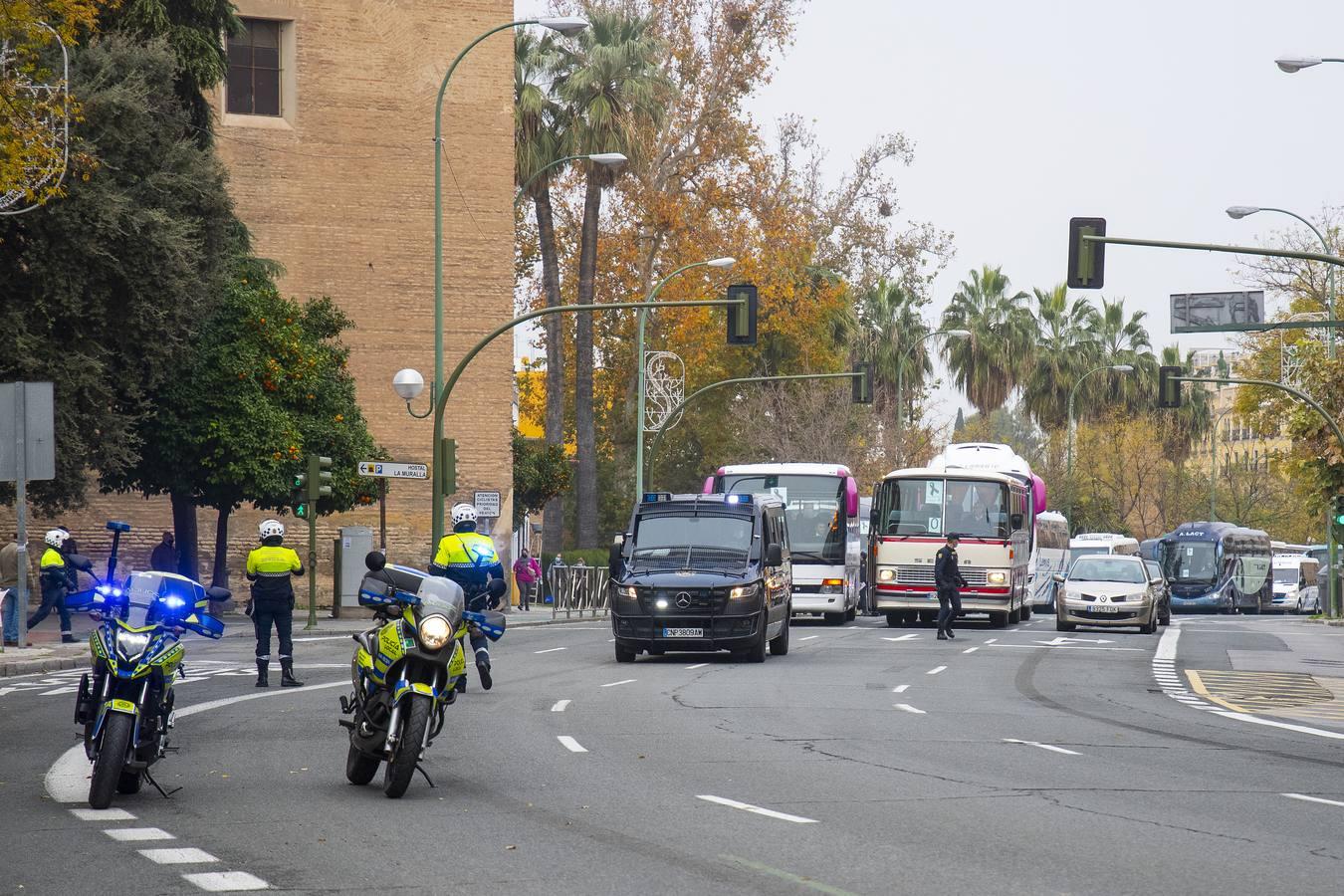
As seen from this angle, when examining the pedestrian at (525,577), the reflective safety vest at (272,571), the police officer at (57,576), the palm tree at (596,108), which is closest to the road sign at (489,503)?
the pedestrian at (525,577)

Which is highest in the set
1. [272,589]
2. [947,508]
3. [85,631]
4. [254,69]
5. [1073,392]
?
[254,69]

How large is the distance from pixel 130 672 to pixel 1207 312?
2713cm

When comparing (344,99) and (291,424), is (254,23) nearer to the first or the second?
(344,99)

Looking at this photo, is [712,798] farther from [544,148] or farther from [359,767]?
[544,148]

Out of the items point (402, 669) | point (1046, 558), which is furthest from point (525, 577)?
point (402, 669)

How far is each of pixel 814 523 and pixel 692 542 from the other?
15.8 m

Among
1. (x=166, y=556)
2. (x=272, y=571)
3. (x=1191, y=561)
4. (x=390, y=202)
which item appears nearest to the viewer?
(x=272, y=571)

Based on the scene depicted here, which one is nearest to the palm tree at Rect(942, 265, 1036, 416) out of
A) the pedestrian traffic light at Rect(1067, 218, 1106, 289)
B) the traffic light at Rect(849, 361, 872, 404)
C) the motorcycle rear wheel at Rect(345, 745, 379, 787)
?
the traffic light at Rect(849, 361, 872, 404)

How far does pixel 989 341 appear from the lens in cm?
7294

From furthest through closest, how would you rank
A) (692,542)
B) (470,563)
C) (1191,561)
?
(1191,561) → (692,542) → (470,563)

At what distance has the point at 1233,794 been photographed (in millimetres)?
11469

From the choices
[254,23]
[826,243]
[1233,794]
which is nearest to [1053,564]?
[826,243]

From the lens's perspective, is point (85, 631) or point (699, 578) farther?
point (85, 631)

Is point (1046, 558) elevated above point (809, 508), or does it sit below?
below
